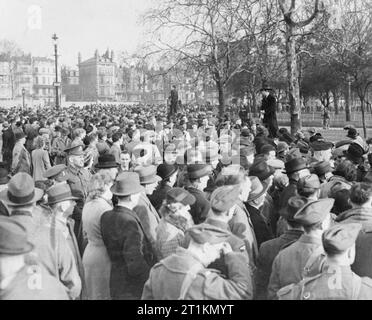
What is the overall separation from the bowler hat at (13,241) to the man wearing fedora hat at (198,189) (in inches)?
100

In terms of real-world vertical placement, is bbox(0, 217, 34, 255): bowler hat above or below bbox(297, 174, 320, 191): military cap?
below

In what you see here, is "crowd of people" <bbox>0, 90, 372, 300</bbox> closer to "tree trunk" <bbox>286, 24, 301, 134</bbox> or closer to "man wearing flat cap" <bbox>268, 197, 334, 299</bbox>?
"man wearing flat cap" <bbox>268, 197, 334, 299</bbox>

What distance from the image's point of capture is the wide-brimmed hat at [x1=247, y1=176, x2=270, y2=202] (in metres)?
6.19

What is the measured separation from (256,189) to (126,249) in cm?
191

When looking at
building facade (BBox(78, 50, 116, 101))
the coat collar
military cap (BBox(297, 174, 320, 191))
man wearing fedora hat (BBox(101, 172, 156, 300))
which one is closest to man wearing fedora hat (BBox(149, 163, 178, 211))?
man wearing fedora hat (BBox(101, 172, 156, 300))

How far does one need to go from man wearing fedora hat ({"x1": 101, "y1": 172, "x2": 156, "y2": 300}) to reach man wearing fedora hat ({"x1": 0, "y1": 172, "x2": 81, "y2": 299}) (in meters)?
0.52

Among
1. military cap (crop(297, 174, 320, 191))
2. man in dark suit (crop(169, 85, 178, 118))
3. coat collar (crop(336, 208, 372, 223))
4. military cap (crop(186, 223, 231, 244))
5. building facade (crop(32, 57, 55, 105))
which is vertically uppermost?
building facade (crop(32, 57, 55, 105))

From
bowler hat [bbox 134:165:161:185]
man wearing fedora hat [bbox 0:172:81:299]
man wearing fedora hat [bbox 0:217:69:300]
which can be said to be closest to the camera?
man wearing fedora hat [bbox 0:217:69:300]

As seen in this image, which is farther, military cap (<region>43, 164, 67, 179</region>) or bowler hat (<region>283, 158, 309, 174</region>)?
military cap (<region>43, 164, 67, 179</region>)

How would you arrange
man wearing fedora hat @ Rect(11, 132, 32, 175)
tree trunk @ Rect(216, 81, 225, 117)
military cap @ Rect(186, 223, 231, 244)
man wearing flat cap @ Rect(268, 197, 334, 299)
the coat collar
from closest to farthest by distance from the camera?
military cap @ Rect(186, 223, 231, 244) < man wearing flat cap @ Rect(268, 197, 334, 299) < the coat collar < man wearing fedora hat @ Rect(11, 132, 32, 175) < tree trunk @ Rect(216, 81, 225, 117)

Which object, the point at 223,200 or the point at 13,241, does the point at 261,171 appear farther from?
the point at 13,241

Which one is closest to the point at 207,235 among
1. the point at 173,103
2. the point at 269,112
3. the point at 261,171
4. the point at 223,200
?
the point at 223,200

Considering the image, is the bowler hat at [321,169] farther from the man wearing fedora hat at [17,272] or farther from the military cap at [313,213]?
the man wearing fedora hat at [17,272]

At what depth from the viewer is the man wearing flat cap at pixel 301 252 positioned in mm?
4250
